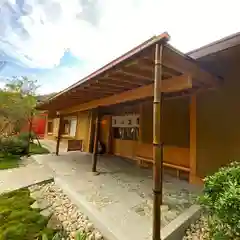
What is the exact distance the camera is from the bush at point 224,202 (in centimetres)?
213

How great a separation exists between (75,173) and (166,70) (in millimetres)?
3955

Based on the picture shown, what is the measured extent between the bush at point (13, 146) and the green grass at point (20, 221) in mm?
6619

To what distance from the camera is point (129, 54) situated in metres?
2.87

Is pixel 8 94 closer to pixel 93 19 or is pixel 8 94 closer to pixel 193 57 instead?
pixel 93 19

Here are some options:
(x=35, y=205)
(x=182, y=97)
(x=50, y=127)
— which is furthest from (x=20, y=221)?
(x=50, y=127)

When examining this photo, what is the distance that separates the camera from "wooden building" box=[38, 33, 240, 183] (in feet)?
10.1

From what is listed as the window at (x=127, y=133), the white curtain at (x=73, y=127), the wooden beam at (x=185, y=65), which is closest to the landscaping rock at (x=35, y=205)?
the wooden beam at (x=185, y=65)

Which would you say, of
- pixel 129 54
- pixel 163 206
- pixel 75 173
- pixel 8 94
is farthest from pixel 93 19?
pixel 163 206

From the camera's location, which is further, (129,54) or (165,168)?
(165,168)

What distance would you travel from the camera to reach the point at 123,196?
4043 millimetres

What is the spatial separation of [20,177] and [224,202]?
563cm

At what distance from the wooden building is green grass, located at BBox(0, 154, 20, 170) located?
11.8ft

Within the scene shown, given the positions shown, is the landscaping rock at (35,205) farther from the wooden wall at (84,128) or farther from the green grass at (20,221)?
the wooden wall at (84,128)

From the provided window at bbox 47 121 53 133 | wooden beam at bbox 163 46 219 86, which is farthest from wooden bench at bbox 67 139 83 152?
window at bbox 47 121 53 133
